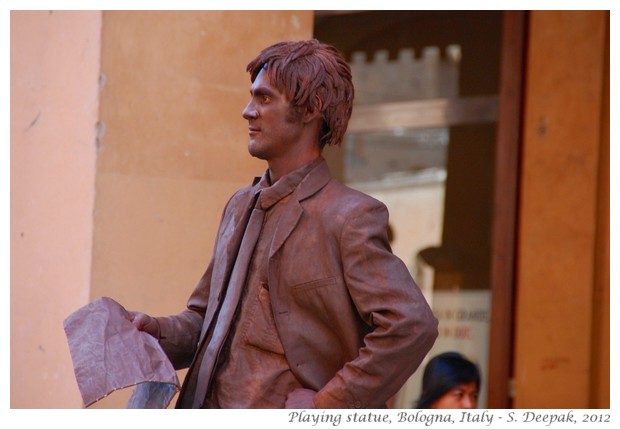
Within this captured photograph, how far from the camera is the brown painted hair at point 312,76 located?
421 centimetres

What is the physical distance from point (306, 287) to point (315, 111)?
1.72 feet

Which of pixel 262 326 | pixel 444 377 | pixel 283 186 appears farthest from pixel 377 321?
pixel 444 377

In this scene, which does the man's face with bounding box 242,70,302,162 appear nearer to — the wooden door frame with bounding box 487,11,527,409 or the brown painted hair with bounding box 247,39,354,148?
the brown painted hair with bounding box 247,39,354,148

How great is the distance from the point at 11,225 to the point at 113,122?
782 millimetres

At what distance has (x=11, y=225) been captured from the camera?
6.70 m

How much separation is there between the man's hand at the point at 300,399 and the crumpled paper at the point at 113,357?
327 millimetres

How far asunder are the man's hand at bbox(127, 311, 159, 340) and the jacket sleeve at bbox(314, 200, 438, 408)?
609 mm

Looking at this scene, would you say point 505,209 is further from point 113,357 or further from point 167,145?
point 113,357

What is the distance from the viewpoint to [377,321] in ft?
13.3

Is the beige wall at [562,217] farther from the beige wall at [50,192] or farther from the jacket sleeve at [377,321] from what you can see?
the jacket sleeve at [377,321]
